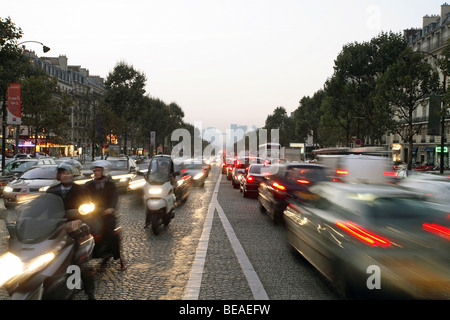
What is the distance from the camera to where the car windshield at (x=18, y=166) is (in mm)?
17344

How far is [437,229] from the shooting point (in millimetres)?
4348

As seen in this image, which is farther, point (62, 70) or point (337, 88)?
point (62, 70)

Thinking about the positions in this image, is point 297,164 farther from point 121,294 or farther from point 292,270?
point 121,294

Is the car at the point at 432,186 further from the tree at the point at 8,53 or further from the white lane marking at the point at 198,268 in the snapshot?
the tree at the point at 8,53

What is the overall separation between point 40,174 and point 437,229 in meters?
12.2

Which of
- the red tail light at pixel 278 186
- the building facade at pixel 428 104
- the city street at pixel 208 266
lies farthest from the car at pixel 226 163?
the building facade at pixel 428 104

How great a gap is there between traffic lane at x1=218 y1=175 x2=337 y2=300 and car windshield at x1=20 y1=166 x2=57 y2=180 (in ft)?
20.4

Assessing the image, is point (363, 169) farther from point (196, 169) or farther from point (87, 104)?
point (87, 104)

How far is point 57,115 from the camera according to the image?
40.0m

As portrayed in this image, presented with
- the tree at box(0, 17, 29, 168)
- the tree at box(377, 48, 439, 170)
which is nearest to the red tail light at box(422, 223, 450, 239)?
the tree at box(0, 17, 29, 168)

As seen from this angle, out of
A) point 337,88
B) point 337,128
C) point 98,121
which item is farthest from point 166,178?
point 337,128

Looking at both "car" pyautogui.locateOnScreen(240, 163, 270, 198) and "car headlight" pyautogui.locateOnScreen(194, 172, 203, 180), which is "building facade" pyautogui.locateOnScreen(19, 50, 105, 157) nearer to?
"car headlight" pyautogui.locateOnScreen(194, 172, 203, 180)

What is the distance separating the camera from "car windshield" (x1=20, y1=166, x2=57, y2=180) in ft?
42.9

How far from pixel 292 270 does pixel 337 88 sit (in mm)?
47600
